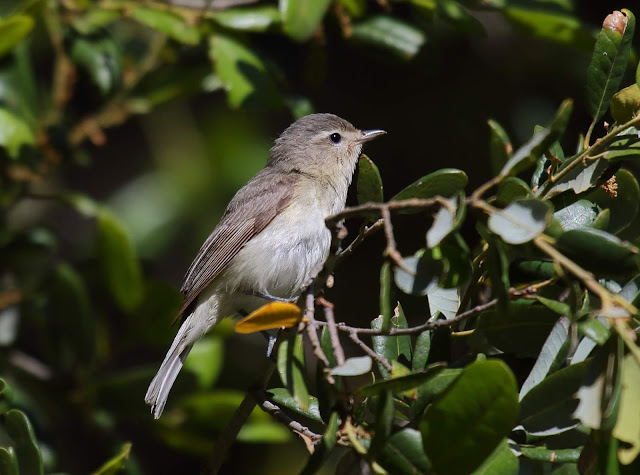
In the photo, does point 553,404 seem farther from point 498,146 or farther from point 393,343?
point 498,146

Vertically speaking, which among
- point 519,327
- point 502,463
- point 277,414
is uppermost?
point 519,327

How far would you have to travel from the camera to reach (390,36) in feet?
11.2

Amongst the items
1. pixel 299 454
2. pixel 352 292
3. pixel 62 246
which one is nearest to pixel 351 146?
pixel 352 292

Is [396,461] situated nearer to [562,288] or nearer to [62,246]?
[562,288]

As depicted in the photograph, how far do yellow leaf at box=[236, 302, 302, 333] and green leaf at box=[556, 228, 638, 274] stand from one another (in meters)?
0.61

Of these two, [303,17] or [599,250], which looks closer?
[599,250]

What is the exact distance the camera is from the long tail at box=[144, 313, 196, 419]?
3299 mm

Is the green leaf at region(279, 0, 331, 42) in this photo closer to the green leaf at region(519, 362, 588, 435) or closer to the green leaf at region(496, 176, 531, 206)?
the green leaf at region(496, 176, 531, 206)

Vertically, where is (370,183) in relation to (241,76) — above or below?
above

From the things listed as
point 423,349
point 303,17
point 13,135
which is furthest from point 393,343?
point 13,135

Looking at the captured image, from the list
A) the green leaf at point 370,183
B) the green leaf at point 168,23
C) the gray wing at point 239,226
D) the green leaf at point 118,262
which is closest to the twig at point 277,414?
the green leaf at point 370,183

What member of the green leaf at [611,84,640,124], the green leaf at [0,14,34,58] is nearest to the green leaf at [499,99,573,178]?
the green leaf at [611,84,640,124]

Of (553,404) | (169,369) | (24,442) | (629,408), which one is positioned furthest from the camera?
(169,369)

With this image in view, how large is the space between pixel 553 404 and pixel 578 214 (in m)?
0.49
